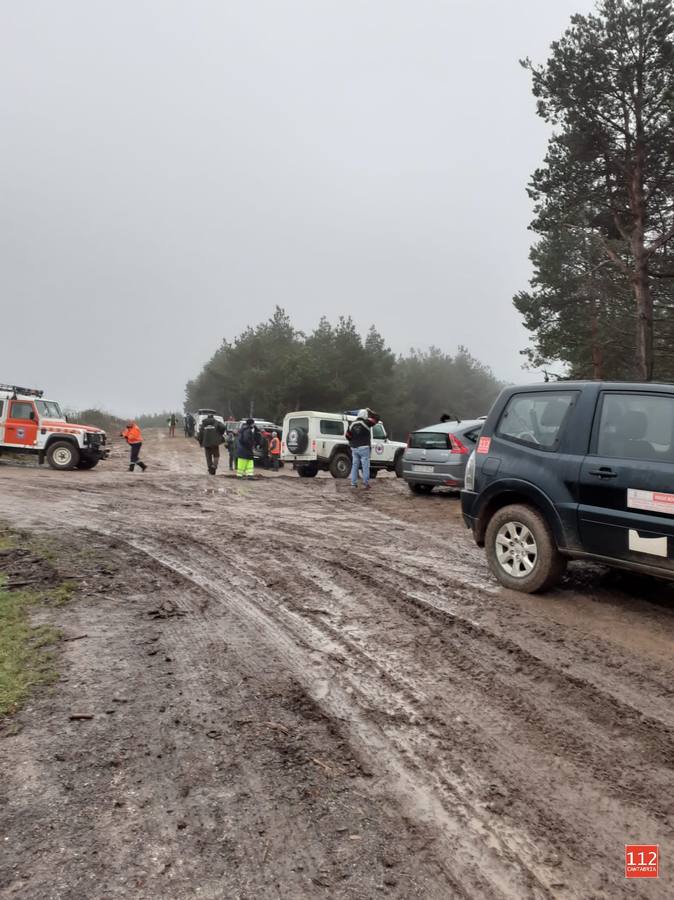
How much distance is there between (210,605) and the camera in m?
4.74

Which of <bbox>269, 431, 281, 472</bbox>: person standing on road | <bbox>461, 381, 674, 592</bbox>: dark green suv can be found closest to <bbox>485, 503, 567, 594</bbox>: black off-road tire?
<bbox>461, 381, 674, 592</bbox>: dark green suv

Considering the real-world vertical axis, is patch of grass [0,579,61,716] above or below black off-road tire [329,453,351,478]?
below

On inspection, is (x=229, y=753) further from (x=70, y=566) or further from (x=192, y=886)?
(x=70, y=566)

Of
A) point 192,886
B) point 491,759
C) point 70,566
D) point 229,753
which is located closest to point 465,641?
point 491,759

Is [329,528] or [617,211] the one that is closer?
[329,528]

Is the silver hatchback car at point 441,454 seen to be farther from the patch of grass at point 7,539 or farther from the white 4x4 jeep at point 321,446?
the patch of grass at point 7,539

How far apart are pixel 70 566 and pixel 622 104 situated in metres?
18.6

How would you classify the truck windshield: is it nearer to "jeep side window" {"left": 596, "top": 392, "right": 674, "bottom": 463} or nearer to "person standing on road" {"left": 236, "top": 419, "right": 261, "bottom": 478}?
"person standing on road" {"left": 236, "top": 419, "right": 261, "bottom": 478}

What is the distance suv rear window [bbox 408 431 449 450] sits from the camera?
1199 cm

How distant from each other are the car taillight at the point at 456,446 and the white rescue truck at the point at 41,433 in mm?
10875

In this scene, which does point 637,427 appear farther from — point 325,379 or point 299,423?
point 325,379

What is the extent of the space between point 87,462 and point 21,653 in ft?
49.2

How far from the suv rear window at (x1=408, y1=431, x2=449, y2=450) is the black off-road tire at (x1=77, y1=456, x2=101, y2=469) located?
32.5ft

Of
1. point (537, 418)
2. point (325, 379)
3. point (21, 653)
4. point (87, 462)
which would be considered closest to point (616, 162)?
point (537, 418)
